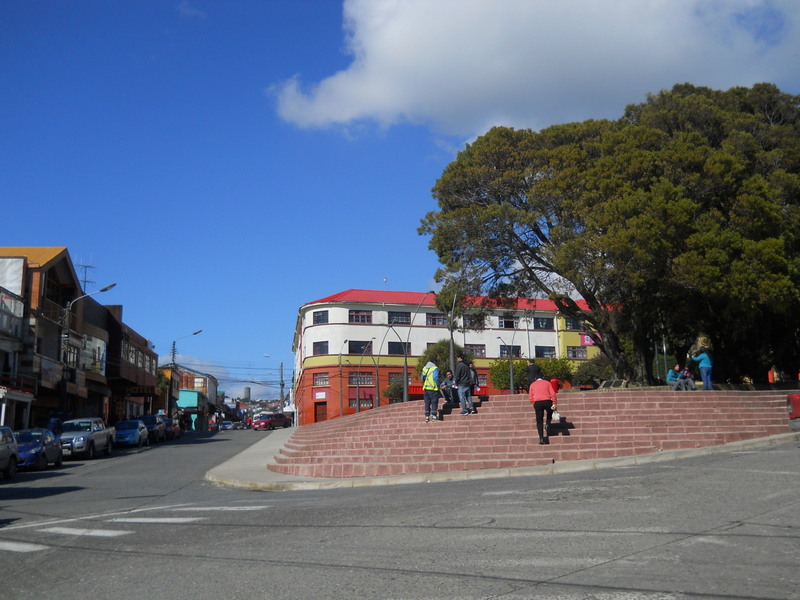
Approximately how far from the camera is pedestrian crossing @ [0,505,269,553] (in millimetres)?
8603

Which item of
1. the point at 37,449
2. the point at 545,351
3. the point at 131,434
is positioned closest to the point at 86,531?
the point at 37,449

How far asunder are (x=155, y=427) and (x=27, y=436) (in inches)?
651

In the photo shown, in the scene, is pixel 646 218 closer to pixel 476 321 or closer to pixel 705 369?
pixel 705 369

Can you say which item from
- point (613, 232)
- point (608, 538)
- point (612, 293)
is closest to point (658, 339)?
point (612, 293)

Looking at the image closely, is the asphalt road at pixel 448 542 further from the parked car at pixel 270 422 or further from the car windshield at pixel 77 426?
the parked car at pixel 270 422

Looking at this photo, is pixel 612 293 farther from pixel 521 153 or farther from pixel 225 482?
pixel 225 482

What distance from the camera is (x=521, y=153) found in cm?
2812

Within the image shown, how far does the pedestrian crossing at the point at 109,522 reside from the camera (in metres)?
8.60

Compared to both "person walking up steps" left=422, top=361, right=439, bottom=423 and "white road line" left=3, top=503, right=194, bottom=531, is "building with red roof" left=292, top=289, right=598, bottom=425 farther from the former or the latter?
"white road line" left=3, top=503, right=194, bottom=531

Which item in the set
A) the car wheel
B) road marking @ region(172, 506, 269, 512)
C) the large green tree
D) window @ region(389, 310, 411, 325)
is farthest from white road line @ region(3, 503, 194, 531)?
window @ region(389, 310, 411, 325)

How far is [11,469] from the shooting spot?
64.0 feet

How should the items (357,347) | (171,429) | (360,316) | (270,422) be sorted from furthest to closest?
(360,316)
(357,347)
(270,422)
(171,429)

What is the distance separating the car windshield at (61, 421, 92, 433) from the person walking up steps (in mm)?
15681

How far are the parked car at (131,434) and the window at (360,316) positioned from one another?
1437 inches
